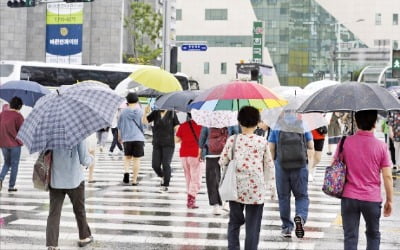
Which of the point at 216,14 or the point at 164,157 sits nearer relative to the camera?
the point at 164,157

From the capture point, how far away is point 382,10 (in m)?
101

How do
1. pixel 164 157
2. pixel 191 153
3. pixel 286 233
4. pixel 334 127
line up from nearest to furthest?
pixel 286 233 < pixel 191 153 < pixel 164 157 < pixel 334 127

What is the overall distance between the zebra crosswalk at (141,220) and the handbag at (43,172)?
3.70ft

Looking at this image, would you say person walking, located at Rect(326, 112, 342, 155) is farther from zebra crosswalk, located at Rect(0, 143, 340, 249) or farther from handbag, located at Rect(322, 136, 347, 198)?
handbag, located at Rect(322, 136, 347, 198)

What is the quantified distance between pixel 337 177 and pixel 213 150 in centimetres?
437

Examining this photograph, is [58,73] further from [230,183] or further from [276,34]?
[276,34]

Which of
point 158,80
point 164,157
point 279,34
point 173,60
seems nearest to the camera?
point 158,80

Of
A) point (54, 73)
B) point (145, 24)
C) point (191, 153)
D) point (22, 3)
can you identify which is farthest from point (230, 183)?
point (145, 24)

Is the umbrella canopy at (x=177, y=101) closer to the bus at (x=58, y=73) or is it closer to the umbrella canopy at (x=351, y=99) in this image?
the umbrella canopy at (x=351, y=99)

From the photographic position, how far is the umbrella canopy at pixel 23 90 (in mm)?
15914

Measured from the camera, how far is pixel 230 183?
24.2 ft

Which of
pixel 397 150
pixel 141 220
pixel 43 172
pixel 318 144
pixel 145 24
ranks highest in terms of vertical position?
pixel 145 24

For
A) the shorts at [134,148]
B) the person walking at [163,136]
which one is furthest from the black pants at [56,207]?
the shorts at [134,148]

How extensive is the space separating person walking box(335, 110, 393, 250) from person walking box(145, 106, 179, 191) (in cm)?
738
